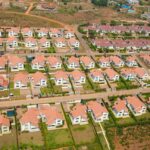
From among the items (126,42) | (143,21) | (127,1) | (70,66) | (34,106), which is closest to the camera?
(34,106)

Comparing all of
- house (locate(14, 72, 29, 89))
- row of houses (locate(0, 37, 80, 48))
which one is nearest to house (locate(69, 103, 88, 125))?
house (locate(14, 72, 29, 89))

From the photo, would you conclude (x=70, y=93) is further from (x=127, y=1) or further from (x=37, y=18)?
(x=127, y=1)

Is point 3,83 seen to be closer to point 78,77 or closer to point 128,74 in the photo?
point 78,77

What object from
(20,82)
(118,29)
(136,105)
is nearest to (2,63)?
(20,82)

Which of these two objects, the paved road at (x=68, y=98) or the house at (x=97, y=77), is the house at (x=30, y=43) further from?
the paved road at (x=68, y=98)

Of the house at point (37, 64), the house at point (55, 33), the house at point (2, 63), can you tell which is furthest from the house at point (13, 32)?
the house at point (37, 64)

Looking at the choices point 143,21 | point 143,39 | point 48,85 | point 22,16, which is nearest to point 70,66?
point 48,85
